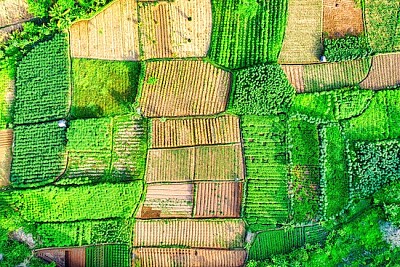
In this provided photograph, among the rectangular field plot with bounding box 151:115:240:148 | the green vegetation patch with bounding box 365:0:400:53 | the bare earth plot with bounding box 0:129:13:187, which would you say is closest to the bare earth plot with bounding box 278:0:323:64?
the green vegetation patch with bounding box 365:0:400:53

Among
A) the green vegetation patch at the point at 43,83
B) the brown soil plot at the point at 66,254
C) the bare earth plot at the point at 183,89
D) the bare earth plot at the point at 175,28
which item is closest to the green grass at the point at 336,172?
the bare earth plot at the point at 183,89

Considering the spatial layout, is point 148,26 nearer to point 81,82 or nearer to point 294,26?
point 81,82

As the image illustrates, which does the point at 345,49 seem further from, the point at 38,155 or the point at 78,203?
the point at 38,155

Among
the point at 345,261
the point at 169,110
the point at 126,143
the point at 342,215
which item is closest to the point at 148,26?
the point at 169,110

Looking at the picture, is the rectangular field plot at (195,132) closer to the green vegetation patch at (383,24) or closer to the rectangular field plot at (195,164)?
the rectangular field plot at (195,164)

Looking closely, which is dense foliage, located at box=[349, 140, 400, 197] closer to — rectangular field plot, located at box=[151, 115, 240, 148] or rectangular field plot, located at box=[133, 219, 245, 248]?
rectangular field plot, located at box=[151, 115, 240, 148]

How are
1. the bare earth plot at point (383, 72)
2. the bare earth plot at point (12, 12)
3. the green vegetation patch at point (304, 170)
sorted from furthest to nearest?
the bare earth plot at point (12, 12) < the bare earth plot at point (383, 72) < the green vegetation patch at point (304, 170)

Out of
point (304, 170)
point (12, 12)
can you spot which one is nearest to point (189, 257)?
point (304, 170)
